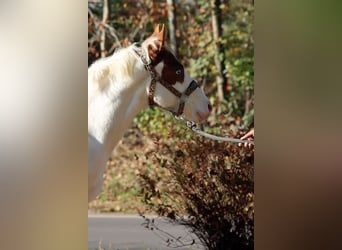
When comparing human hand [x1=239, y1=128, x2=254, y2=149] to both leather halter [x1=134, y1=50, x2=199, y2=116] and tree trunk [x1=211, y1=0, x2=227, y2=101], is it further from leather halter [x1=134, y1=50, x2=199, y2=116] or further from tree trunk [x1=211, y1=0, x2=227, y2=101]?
tree trunk [x1=211, y1=0, x2=227, y2=101]

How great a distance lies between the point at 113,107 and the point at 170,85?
389 mm

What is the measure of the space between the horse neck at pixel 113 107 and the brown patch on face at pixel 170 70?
0.14 metres

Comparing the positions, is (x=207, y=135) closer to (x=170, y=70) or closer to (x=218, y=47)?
(x=170, y=70)

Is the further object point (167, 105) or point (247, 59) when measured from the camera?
point (247, 59)

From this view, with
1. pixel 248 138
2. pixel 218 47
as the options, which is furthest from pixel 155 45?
pixel 218 47

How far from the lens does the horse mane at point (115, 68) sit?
13.5 feet

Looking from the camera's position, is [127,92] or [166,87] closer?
[127,92]

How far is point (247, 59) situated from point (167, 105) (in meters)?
1.88

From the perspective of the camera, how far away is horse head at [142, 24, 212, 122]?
425cm

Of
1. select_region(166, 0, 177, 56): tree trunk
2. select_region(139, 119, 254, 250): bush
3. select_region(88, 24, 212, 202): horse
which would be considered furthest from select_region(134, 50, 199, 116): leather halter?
select_region(166, 0, 177, 56): tree trunk

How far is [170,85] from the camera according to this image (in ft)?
14.1
